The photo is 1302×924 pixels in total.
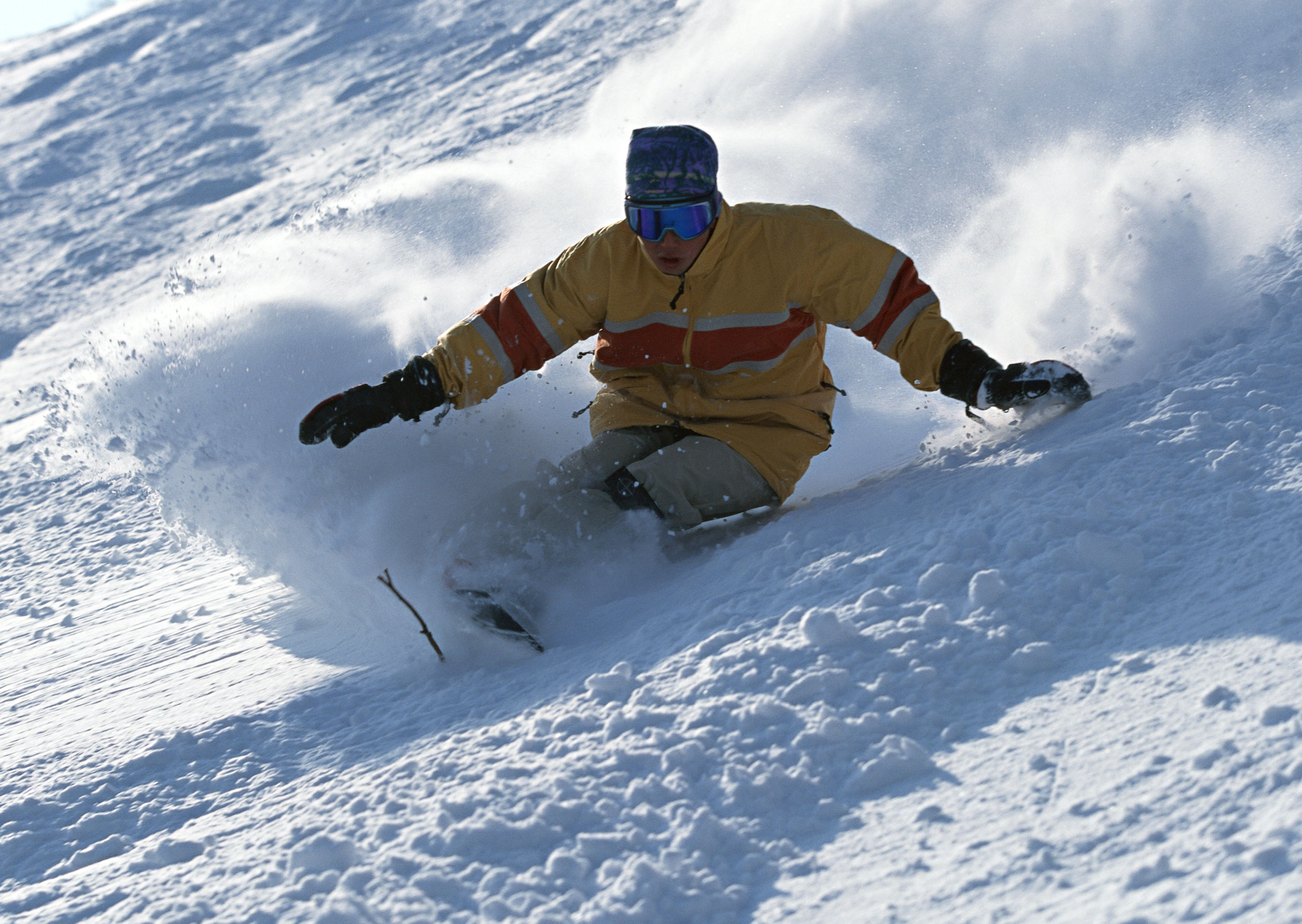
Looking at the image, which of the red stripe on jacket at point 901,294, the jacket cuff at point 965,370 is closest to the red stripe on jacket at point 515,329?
the red stripe on jacket at point 901,294

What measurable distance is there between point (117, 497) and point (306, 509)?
2097 millimetres

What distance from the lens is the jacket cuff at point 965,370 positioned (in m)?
2.87

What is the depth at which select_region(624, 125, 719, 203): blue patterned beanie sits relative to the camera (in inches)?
107

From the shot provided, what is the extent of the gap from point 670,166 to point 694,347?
504 mm

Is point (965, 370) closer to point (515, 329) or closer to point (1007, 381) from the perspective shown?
point (1007, 381)

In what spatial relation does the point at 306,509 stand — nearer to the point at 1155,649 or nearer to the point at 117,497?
the point at 117,497

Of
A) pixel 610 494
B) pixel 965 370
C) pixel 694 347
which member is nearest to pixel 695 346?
pixel 694 347

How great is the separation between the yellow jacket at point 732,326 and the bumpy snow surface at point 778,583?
0.93 feet

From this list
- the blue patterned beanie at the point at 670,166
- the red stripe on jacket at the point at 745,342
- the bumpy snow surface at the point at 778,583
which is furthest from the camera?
the red stripe on jacket at the point at 745,342

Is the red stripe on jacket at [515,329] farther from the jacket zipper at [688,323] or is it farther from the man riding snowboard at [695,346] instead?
the jacket zipper at [688,323]

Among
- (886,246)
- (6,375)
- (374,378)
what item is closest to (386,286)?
(374,378)

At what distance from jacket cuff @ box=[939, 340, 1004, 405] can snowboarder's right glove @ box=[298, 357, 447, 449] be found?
1337mm

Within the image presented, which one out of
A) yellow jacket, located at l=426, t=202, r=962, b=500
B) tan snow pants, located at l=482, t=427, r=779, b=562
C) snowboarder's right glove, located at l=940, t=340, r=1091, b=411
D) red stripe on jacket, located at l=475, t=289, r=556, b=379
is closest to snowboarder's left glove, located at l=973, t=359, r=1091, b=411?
snowboarder's right glove, located at l=940, t=340, r=1091, b=411

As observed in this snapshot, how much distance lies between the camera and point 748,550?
8.55ft
